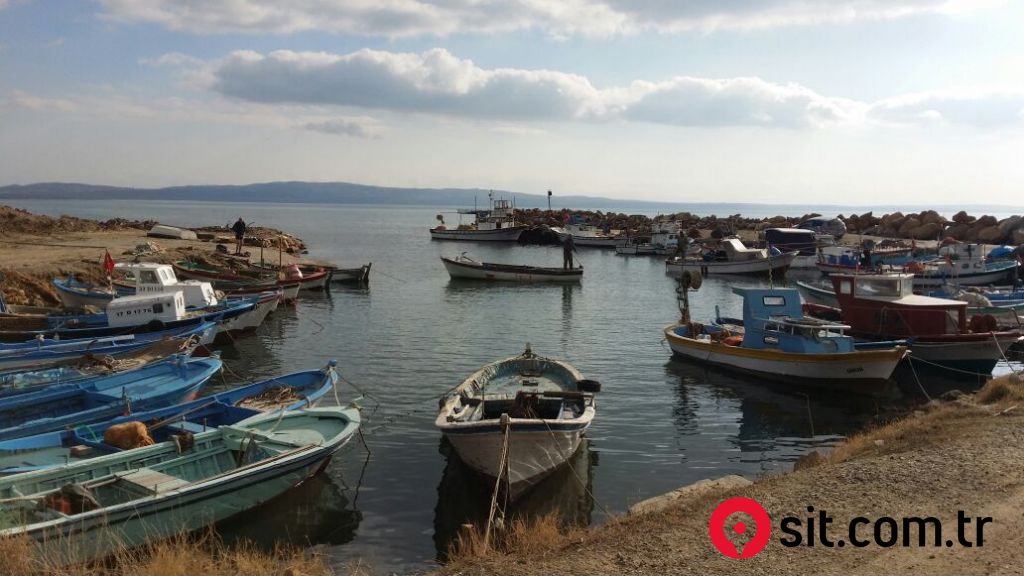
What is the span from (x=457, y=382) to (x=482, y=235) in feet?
227

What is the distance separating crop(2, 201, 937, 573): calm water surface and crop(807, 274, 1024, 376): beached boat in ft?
11.7

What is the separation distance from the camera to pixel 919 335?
22516mm

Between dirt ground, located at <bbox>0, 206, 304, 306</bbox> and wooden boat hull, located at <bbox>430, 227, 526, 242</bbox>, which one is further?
wooden boat hull, located at <bbox>430, 227, 526, 242</bbox>

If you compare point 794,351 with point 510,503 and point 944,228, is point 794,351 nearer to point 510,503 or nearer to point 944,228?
point 510,503

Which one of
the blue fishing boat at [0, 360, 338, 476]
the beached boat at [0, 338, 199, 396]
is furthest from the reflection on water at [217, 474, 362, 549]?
the beached boat at [0, 338, 199, 396]

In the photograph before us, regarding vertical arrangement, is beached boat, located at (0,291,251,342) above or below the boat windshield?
below

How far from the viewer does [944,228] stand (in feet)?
245

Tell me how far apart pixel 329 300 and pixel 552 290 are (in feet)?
46.4

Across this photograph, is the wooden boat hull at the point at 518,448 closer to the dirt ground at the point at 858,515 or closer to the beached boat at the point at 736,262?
the dirt ground at the point at 858,515

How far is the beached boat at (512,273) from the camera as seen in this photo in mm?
49031

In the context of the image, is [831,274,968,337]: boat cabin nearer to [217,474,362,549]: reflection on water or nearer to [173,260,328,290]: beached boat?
[217,474,362,549]: reflection on water

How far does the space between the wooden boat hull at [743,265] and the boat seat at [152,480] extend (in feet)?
154

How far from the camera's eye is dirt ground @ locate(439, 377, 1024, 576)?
25.6ft

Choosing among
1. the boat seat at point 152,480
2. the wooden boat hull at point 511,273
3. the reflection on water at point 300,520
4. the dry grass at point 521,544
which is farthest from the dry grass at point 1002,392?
the wooden boat hull at point 511,273
